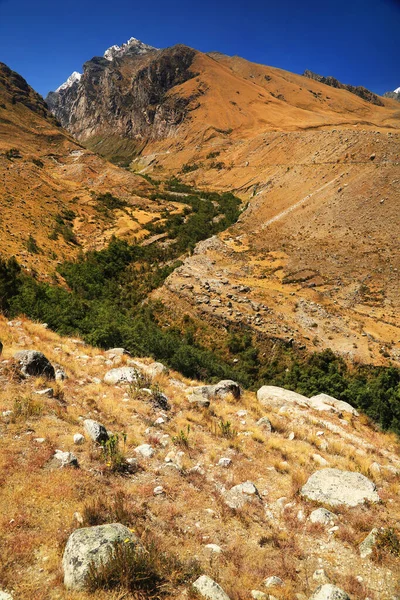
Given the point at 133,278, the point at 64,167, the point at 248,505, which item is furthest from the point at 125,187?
the point at 248,505

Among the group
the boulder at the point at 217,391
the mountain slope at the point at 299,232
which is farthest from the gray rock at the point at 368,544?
the mountain slope at the point at 299,232

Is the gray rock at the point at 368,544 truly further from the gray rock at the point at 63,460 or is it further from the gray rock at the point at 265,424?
the gray rock at the point at 63,460

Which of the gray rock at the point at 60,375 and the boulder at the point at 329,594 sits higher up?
the boulder at the point at 329,594

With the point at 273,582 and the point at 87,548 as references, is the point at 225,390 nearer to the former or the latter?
the point at 273,582

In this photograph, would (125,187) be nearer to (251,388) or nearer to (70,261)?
(70,261)

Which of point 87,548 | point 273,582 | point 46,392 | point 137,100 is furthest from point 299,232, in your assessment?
point 137,100

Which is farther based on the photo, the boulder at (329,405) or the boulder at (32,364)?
the boulder at (329,405)

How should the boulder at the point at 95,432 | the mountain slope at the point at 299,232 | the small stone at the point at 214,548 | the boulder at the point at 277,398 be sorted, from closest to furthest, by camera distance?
1. the small stone at the point at 214,548
2. the boulder at the point at 95,432
3. the boulder at the point at 277,398
4. the mountain slope at the point at 299,232
